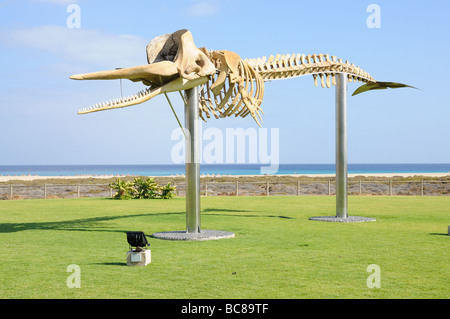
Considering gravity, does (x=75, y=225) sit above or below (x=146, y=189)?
below

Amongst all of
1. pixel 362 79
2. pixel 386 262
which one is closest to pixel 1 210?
pixel 362 79

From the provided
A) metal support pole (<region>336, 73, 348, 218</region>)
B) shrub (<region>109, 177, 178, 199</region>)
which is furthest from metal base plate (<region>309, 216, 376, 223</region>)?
shrub (<region>109, 177, 178, 199</region>)

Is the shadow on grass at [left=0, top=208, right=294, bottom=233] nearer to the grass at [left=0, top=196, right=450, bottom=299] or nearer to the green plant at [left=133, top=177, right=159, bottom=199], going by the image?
the grass at [left=0, top=196, right=450, bottom=299]

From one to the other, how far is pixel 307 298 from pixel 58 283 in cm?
353

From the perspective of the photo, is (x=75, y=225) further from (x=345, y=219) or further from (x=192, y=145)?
(x=345, y=219)

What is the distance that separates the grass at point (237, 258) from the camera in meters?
6.95

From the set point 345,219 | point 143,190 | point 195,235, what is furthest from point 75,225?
point 143,190

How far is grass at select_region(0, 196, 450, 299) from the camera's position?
6949 mm

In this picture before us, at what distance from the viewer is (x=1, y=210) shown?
1936cm

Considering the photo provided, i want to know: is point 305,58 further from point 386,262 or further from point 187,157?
point 386,262

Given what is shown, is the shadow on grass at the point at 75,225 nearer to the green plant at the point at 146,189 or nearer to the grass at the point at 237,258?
the grass at the point at 237,258

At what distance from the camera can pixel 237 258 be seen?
30.2 feet

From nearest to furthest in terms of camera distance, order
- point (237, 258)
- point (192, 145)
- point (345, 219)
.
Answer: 1. point (237, 258)
2. point (192, 145)
3. point (345, 219)
